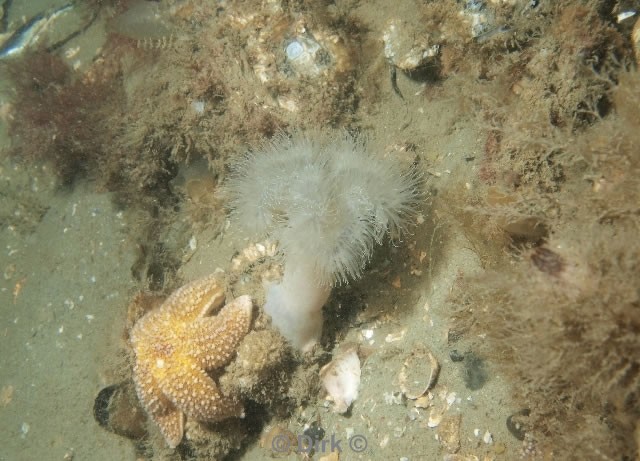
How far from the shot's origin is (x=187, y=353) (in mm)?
A: 3467

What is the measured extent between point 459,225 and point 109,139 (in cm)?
393

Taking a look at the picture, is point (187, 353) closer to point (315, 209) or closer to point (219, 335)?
point (219, 335)

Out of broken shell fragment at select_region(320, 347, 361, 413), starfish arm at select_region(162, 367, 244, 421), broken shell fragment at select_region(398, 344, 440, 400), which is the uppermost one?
starfish arm at select_region(162, 367, 244, 421)

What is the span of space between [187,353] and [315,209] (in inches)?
61.4

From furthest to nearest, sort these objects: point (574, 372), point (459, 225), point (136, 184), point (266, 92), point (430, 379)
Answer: point (136, 184), point (266, 92), point (459, 225), point (430, 379), point (574, 372)

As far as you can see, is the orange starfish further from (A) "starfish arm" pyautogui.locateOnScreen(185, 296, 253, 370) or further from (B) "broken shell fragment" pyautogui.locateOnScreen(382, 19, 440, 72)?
(B) "broken shell fragment" pyautogui.locateOnScreen(382, 19, 440, 72)

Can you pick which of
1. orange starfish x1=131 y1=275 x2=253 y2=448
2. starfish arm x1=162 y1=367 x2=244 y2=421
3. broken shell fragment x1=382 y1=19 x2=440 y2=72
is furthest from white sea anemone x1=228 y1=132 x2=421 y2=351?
broken shell fragment x1=382 y1=19 x2=440 y2=72

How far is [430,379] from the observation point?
130 inches

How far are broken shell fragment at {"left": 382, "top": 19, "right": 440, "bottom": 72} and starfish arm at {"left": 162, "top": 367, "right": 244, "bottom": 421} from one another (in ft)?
10.6

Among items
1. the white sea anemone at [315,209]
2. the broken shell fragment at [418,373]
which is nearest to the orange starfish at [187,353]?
the white sea anemone at [315,209]

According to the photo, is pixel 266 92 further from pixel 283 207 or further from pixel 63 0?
pixel 63 0

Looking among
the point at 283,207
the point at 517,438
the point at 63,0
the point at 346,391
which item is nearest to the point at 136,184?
the point at 283,207

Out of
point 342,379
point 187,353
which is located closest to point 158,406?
point 187,353

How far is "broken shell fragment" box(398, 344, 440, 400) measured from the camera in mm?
3318
